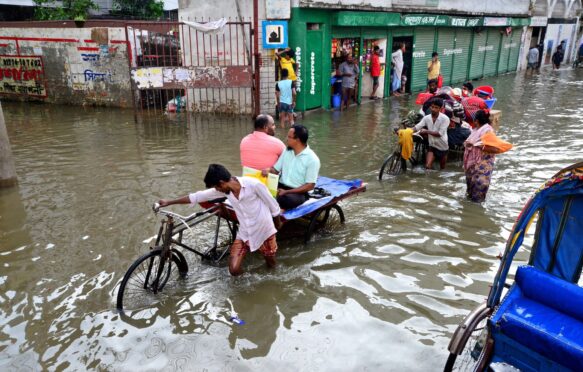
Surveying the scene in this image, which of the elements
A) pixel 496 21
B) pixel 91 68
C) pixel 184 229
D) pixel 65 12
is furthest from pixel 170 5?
pixel 184 229

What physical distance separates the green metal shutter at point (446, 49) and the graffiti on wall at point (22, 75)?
49.5ft

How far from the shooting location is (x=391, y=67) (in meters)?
17.4

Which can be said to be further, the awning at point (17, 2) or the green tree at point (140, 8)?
the green tree at point (140, 8)

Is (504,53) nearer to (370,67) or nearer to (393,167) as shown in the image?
(370,67)

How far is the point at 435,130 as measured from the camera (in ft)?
27.2

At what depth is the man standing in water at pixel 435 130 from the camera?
8.12m

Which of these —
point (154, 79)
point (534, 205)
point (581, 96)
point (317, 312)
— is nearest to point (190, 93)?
point (154, 79)

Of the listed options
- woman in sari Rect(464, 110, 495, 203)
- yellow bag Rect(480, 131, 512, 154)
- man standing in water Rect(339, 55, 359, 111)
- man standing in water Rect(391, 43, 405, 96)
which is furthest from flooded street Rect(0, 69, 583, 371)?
man standing in water Rect(391, 43, 405, 96)

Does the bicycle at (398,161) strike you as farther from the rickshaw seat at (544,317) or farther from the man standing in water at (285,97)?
the rickshaw seat at (544,317)

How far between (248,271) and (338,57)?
1143 centimetres

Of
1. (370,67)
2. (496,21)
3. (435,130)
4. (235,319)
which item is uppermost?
(496,21)

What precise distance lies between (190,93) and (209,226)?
8.39m

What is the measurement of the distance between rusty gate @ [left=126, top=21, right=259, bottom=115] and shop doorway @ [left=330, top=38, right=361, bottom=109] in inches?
121

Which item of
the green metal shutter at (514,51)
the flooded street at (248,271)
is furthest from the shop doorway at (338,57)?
the green metal shutter at (514,51)
